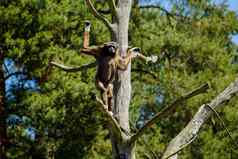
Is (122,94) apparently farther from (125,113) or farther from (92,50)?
(92,50)

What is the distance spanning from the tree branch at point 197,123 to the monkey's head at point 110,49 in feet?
2.77

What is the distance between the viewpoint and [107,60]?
15.6 feet

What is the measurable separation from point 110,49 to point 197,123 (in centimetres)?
91

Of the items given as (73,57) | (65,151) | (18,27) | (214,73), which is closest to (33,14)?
(18,27)

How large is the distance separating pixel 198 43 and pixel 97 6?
3.22 meters

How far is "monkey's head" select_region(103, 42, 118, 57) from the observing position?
178 inches

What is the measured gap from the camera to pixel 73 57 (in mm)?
9836

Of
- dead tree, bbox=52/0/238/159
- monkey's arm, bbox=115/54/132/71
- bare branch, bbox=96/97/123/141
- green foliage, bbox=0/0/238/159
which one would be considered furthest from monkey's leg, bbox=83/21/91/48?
green foliage, bbox=0/0/238/159

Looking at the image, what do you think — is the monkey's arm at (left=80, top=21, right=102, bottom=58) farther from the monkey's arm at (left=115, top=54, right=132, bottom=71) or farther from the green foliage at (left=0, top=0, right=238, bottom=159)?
the green foliage at (left=0, top=0, right=238, bottom=159)

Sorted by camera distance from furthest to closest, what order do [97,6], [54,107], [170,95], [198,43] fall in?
1. [198,43]
2. [170,95]
3. [97,6]
4. [54,107]

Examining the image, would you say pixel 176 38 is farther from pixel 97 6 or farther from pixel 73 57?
pixel 73 57

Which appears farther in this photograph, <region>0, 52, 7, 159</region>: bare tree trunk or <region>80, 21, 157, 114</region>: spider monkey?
<region>0, 52, 7, 159</region>: bare tree trunk

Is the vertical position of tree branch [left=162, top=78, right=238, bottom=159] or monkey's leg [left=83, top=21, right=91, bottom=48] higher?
monkey's leg [left=83, top=21, right=91, bottom=48]

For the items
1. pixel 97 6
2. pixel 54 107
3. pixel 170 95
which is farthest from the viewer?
pixel 170 95
